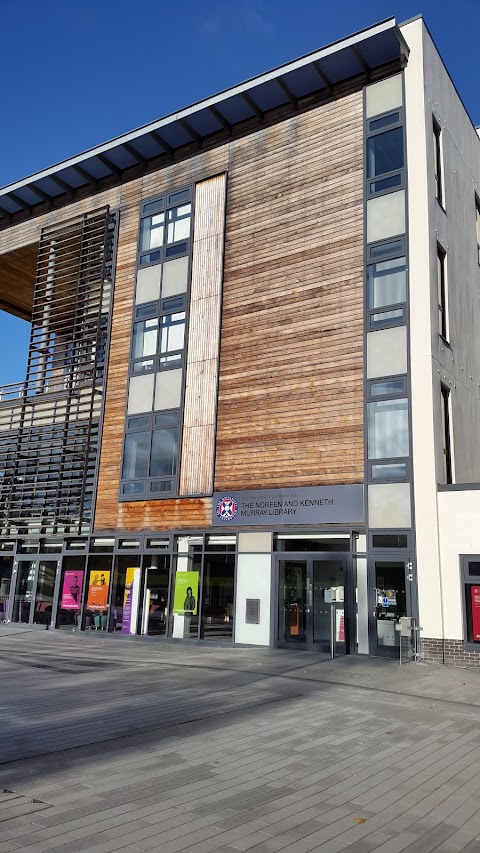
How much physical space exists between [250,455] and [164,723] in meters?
10.5

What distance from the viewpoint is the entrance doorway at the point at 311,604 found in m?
15.4

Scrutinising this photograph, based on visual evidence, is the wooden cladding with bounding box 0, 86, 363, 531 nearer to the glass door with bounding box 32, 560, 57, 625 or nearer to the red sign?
the glass door with bounding box 32, 560, 57, 625

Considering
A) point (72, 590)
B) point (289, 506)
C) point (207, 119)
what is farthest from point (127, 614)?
→ point (207, 119)

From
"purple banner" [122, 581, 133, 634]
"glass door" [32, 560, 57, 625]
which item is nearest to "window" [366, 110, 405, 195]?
"purple banner" [122, 581, 133, 634]

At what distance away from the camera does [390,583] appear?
49.1 ft

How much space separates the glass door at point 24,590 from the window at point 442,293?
14.7 meters

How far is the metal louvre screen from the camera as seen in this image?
21016 millimetres

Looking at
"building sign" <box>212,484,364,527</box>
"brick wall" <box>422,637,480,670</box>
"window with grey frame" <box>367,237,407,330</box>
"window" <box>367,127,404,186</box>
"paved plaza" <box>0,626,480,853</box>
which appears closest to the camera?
"paved plaza" <box>0,626,480,853</box>

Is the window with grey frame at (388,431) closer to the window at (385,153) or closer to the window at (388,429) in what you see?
the window at (388,429)

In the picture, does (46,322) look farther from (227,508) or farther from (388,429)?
(388,429)

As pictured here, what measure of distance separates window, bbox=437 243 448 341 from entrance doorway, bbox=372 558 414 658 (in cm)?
628

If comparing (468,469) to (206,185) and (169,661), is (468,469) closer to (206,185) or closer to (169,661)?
(169,661)

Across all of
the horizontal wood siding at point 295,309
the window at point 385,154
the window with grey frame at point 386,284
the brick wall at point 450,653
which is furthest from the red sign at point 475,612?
the window at point 385,154

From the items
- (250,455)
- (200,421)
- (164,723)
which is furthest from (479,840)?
(200,421)
